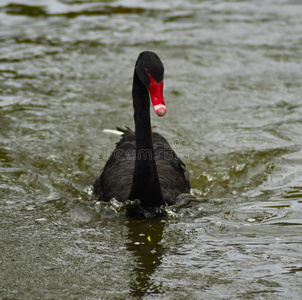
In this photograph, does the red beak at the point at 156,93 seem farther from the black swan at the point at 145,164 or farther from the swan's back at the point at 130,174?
the swan's back at the point at 130,174

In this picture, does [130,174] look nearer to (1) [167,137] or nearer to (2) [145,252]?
(2) [145,252]

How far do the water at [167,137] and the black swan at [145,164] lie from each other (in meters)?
0.24

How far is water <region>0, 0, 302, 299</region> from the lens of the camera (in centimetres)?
444

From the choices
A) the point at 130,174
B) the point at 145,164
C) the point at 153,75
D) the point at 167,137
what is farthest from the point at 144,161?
the point at 167,137

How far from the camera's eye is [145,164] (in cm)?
545

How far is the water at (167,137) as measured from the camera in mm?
4438

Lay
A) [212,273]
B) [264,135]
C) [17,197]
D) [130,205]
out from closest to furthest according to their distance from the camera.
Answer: [212,273], [130,205], [17,197], [264,135]

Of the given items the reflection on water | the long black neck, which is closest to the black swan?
the long black neck

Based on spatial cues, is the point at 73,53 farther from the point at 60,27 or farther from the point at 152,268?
the point at 152,268

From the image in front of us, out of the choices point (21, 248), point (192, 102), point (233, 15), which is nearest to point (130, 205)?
point (21, 248)

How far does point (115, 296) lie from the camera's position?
159 inches

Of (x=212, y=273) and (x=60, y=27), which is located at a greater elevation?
(x=60, y=27)

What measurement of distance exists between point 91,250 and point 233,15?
35.5 ft

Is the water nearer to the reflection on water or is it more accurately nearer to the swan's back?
the reflection on water
